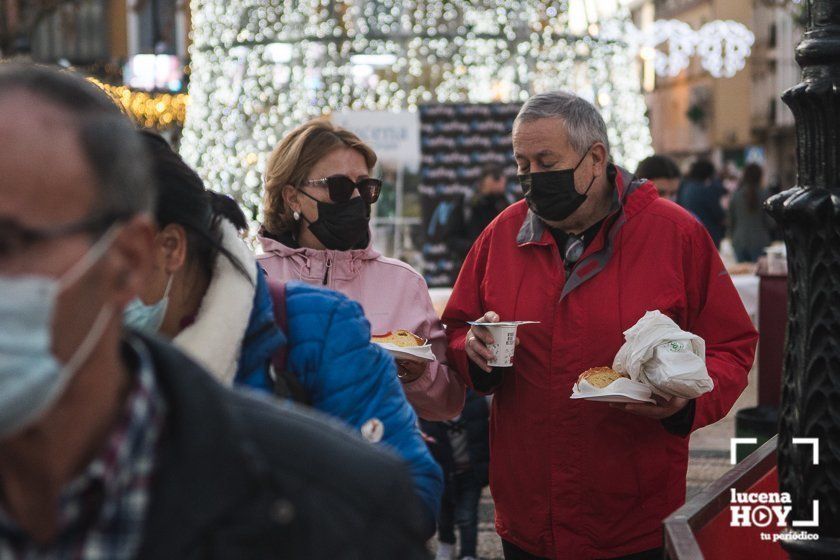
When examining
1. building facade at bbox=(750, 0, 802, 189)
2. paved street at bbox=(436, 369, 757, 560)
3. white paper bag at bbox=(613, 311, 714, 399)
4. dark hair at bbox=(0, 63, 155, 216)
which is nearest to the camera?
dark hair at bbox=(0, 63, 155, 216)

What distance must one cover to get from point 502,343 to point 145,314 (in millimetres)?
1467

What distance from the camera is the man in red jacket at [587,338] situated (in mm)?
3758

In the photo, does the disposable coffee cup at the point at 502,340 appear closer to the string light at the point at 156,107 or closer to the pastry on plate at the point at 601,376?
the pastry on plate at the point at 601,376

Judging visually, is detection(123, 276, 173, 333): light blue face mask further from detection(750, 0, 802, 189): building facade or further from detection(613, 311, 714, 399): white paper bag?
detection(750, 0, 802, 189): building facade

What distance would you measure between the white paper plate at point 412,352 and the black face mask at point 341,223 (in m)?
0.44

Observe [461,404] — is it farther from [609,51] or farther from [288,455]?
[609,51]

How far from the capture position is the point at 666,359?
351 centimetres

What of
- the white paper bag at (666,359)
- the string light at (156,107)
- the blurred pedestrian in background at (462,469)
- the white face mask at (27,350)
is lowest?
the blurred pedestrian in background at (462,469)

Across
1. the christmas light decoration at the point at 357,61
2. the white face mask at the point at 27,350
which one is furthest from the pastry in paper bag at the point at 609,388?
the christmas light decoration at the point at 357,61

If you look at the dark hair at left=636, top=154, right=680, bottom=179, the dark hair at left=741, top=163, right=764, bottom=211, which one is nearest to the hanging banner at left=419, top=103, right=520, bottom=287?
the dark hair at left=636, top=154, right=680, bottom=179

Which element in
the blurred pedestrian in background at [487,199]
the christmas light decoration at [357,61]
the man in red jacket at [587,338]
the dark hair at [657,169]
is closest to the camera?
the man in red jacket at [587,338]

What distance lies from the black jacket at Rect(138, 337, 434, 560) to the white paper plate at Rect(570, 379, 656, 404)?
75.7 inches

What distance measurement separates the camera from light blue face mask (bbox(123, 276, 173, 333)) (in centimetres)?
240

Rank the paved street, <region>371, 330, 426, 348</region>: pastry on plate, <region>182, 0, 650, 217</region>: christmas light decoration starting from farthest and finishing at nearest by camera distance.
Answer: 1. <region>182, 0, 650, 217</region>: christmas light decoration
2. the paved street
3. <region>371, 330, 426, 348</region>: pastry on plate
